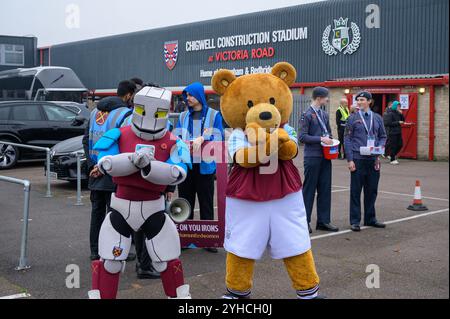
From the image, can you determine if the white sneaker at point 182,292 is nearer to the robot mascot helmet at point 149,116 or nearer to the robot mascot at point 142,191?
the robot mascot at point 142,191

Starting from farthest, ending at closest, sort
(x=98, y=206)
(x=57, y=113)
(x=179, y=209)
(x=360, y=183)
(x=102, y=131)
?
1. (x=57, y=113)
2. (x=360, y=183)
3. (x=98, y=206)
4. (x=102, y=131)
5. (x=179, y=209)

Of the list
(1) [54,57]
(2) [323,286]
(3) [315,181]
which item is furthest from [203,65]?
(2) [323,286]

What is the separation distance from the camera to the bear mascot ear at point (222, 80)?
14.7 feet

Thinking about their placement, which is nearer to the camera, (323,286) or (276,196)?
(276,196)

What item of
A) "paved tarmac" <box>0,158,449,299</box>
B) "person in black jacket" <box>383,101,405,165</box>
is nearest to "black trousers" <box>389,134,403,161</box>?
"person in black jacket" <box>383,101,405,165</box>

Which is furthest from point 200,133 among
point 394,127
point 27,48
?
point 27,48

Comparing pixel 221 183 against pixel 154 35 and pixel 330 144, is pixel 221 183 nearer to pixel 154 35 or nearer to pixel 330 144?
pixel 330 144

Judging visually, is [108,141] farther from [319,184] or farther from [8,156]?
[8,156]

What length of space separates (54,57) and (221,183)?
35.3m

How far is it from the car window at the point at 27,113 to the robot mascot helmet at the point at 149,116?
38.0 ft

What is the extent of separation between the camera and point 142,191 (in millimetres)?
4367

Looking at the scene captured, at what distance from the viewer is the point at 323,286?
202 inches

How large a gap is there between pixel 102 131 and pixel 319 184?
3.20 metres

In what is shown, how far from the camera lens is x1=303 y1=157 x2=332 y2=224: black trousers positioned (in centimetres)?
738
